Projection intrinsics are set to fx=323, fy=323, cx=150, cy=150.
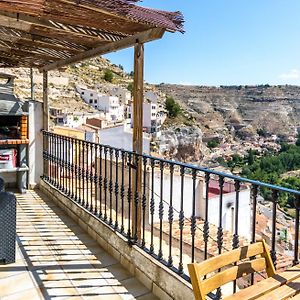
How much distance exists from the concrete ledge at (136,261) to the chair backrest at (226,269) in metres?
0.83

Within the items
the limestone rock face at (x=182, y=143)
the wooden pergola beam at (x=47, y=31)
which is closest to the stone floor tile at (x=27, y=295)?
the wooden pergola beam at (x=47, y=31)

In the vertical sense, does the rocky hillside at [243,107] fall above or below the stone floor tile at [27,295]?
above

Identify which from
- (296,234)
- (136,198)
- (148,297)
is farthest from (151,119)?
(296,234)

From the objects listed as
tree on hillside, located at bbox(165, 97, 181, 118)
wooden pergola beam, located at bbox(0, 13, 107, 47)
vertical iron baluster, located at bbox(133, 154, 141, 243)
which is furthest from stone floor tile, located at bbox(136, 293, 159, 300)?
tree on hillside, located at bbox(165, 97, 181, 118)

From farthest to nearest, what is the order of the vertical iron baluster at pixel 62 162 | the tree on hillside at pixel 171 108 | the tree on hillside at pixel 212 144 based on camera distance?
the tree on hillside at pixel 212 144 < the tree on hillside at pixel 171 108 < the vertical iron baluster at pixel 62 162

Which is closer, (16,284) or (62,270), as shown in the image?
(16,284)

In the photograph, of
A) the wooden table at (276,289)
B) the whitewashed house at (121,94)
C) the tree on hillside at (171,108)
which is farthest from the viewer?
the tree on hillside at (171,108)

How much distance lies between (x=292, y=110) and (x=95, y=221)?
4622 inches

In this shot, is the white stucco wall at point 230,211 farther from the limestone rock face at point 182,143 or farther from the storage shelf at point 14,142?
the limestone rock face at point 182,143

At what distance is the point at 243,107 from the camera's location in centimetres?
11231

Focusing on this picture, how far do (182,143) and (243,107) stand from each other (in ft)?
190

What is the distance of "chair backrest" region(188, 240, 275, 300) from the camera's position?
4.25 ft

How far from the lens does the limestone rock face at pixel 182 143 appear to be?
192 ft

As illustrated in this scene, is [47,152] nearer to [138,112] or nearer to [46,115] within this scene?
[46,115]
